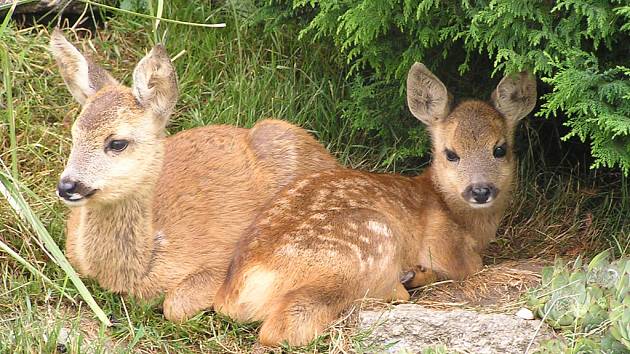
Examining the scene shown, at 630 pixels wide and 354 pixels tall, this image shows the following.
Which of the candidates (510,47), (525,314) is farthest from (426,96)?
(525,314)

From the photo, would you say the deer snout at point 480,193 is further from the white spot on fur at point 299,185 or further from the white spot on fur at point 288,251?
the white spot on fur at point 288,251

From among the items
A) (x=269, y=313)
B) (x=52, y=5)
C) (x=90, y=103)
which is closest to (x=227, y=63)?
(x=52, y=5)

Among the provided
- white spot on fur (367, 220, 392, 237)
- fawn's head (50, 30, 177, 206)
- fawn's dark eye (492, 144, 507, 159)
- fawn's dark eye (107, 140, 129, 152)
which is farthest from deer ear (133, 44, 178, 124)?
fawn's dark eye (492, 144, 507, 159)

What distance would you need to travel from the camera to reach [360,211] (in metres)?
5.68

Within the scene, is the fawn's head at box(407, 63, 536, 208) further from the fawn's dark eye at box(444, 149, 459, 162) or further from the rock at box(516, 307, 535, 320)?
the rock at box(516, 307, 535, 320)

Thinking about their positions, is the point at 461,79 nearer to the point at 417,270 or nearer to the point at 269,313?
the point at 417,270

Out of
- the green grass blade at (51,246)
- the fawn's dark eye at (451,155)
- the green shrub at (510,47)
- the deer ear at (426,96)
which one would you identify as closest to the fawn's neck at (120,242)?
the green grass blade at (51,246)

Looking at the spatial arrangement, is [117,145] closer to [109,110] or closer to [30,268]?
[109,110]

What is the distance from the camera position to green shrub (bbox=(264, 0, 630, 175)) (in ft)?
17.1

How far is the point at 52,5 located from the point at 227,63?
121 cm

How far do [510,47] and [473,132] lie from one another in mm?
795

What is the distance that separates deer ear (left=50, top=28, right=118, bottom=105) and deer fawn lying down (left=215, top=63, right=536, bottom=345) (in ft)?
3.49

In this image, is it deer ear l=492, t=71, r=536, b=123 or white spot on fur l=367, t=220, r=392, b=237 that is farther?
deer ear l=492, t=71, r=536, b=123

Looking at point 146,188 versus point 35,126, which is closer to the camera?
point 146,188
